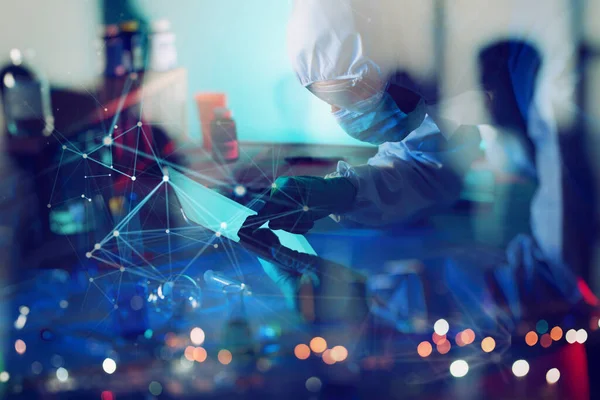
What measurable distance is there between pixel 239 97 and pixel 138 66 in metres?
0.23

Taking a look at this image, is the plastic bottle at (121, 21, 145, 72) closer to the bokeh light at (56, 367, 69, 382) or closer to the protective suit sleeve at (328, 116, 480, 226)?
the protective suit sleeve at (328, 116, 480, 226)

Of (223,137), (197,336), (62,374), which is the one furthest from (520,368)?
(62,374)

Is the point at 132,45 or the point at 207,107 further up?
the point at 132,45

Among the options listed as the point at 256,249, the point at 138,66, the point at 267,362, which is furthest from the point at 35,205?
the point at 267,362

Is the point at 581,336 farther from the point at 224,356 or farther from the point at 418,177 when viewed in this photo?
the point at 224,356

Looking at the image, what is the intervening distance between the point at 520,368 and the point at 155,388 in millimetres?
853

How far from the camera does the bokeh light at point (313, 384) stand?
1.11m

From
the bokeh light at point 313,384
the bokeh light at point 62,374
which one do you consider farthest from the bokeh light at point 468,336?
the bokeh light at point 62,374

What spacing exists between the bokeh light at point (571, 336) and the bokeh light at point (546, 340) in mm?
48

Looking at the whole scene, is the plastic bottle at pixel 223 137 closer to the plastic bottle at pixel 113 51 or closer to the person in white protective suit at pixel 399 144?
the person in white protective suit at pixel 399 144

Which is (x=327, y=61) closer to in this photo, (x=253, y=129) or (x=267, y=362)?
(x=253, y=129)

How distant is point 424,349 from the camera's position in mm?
1131

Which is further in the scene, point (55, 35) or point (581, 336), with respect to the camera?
point (581, 336)

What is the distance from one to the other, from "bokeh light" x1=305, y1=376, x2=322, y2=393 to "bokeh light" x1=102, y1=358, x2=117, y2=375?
44cm
